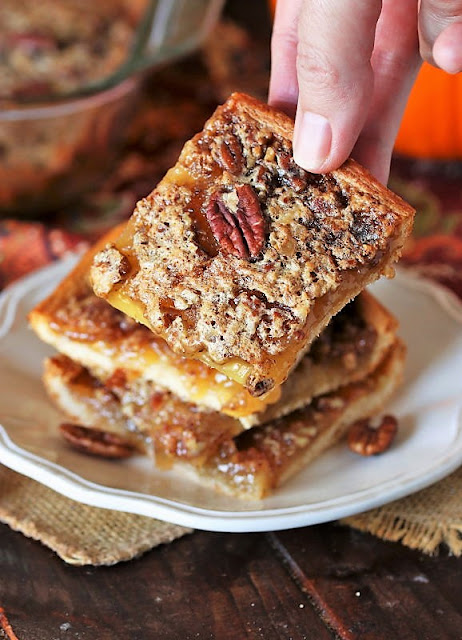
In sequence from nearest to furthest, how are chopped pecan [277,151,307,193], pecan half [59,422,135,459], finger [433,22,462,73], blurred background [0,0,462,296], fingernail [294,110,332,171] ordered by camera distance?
finger [433,22,462,73]
fingernail [294,110,332,171]
chopped pecan [277,151,307,193]
pecan half [59,422,135,459]
blurred background [0,0,462,296]

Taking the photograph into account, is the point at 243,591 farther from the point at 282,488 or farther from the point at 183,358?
the point at 183,358

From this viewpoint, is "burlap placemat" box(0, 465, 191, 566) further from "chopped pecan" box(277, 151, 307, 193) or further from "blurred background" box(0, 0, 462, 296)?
"blurred background" box(0, 0, 462, 296)

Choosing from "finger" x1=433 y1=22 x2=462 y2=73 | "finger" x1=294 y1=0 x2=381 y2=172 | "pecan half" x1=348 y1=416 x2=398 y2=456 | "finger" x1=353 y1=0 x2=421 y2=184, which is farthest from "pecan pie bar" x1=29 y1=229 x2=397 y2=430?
"finger" x1=433 y1=22 x2=462 y2=73

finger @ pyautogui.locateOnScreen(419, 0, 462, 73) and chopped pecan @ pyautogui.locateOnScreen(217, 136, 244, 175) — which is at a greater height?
finger @ pyautogui.locateOnScreen(419, 0, 462, 73)

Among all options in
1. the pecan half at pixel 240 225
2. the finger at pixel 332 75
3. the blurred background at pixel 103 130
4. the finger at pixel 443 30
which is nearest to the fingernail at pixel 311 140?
the finger at pixel 332 75

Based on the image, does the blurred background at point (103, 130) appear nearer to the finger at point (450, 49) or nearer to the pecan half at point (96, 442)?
the pecan half at point (96, 442)

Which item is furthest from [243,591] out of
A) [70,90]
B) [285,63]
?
[70,90]
